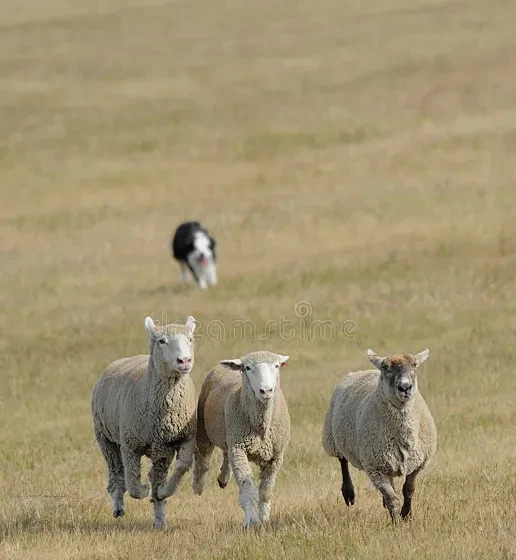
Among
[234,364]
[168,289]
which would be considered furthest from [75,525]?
[168,289]

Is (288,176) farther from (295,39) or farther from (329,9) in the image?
(329,9)

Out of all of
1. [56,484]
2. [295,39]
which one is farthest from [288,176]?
[56,484]

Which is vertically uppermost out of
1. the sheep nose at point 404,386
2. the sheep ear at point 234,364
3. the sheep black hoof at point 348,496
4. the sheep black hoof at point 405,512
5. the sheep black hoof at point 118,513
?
the sheep ear at point 234,364

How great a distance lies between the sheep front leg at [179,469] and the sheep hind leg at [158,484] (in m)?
0.05

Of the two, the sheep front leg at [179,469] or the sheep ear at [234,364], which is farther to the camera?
the sheep front leg at [179,469]

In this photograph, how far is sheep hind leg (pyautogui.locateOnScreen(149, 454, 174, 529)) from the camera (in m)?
10.1

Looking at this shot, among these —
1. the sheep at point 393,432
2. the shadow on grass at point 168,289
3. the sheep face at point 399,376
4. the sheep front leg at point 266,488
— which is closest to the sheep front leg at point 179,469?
the sheep front leg at point 266,488

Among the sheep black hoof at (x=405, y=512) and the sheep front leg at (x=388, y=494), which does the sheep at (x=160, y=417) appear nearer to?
the sheep front leg at (x=388, y=494)

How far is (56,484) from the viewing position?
496 inches

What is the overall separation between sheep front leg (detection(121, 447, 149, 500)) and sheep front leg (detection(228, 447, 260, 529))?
918 millimetres

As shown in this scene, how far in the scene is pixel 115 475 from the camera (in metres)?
11.0

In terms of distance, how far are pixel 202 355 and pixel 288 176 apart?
54.3 feet

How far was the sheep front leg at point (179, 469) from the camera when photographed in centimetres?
991

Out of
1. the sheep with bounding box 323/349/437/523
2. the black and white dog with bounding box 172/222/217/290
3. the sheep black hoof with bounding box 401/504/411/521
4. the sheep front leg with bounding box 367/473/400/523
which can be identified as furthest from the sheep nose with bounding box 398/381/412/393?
the black and white dog with bounding box 172/222/217/290
